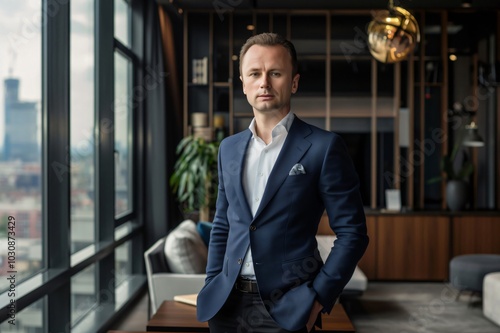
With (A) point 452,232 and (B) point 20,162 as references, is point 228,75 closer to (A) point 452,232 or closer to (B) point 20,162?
(A) point 452,232

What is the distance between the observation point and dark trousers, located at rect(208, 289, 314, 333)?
61.6 inches

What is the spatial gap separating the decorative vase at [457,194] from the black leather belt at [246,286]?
4974 millimetres

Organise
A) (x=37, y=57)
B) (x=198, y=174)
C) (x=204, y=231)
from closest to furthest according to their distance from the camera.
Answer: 1. (x=37, y=57)
2. (x=204, y=231)
3. (x=198, y=174)

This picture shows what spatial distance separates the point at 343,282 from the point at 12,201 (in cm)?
198

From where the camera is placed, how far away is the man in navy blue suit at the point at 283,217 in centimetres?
153

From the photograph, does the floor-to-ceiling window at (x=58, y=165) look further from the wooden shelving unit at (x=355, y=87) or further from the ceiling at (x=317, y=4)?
the wooden shelving unit at (x=355, y=87)

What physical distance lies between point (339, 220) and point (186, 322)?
147 centimetres

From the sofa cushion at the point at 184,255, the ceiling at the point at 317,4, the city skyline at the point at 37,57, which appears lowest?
the sofa cushion at the point at 184,255

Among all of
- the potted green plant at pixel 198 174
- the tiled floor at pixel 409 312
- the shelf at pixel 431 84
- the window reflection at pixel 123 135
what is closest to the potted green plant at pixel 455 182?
the shelf at pixel 431 84

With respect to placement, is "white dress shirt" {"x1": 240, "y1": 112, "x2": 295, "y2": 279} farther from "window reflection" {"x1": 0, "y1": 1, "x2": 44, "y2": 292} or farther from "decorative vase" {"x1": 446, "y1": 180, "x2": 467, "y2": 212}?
"decorative vase" {"x1": 446, "y1": 180, "x2": 467, "y2": 212}

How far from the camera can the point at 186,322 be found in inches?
110

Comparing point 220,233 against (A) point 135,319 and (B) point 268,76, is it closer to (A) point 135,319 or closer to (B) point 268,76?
(B) point 268,76

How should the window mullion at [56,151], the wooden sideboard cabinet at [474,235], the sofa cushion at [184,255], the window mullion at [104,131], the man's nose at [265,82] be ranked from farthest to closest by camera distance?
1. the wooden sideboard cabinet at [474,235]
2. the window mullion at [104,131]
3. the sofa cushion at [184,255]
4. the window mullion at [56,151]
5. the man's nose at [265,82]

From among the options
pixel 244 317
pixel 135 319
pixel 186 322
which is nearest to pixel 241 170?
pixel 244 317
